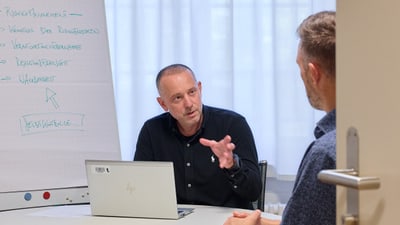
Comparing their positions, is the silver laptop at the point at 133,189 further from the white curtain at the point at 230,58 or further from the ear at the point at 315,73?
the white curtain at the point at 230,58

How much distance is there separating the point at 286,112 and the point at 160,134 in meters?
0.72

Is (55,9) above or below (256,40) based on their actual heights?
above

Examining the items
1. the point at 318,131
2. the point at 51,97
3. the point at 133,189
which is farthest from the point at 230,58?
the point at 318,131

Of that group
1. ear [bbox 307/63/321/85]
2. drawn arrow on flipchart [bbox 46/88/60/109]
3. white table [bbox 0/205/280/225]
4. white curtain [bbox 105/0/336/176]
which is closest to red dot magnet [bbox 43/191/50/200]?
white table [bbox 0/205/280/225]

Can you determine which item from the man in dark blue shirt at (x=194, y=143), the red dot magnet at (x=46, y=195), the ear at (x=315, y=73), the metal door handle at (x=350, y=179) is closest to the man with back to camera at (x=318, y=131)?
the ear at (x=315, y=73)

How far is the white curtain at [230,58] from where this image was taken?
9.30 feet

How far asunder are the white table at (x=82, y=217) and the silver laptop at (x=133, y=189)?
0.03 metres

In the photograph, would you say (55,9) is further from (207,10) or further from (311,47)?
(311,47)

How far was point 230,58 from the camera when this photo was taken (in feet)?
9.41

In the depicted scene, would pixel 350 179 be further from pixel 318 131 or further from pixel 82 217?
pixel 82 217

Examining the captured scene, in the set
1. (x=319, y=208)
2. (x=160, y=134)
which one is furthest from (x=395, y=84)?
(x=160, y=134)

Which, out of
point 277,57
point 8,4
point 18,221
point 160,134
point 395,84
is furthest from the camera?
point 277,57

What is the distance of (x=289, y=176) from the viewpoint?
2889 mm

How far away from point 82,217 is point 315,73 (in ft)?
3.91
